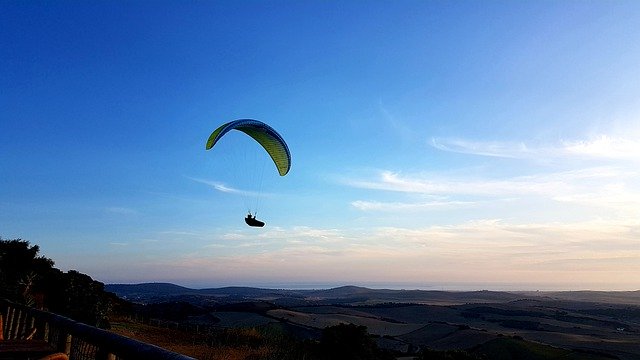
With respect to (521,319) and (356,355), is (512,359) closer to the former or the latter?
(356,355)

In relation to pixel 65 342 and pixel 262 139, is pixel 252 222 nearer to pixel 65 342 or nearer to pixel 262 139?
pixel 262 139

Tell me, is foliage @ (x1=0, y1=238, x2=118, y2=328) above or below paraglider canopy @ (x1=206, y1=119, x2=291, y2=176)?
below

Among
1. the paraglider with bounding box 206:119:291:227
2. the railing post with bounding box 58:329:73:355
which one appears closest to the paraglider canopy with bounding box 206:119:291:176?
the paraglider with bounding box 206:119:291:227

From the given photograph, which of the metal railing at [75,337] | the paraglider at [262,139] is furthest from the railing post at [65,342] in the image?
the paraglider at [262,139]

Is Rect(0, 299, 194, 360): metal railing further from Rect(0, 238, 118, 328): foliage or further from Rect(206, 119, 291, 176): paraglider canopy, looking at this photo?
Rect(0, 238, 118, 328): foliage

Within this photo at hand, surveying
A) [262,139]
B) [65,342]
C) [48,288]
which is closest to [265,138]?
[262,139]

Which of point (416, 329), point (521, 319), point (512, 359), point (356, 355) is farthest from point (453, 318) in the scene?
point (356, 355)

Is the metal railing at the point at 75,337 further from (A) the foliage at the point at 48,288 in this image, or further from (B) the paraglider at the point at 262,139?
(A) the foliage at the point at 48,288

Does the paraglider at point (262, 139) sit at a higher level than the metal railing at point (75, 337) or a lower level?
higher
